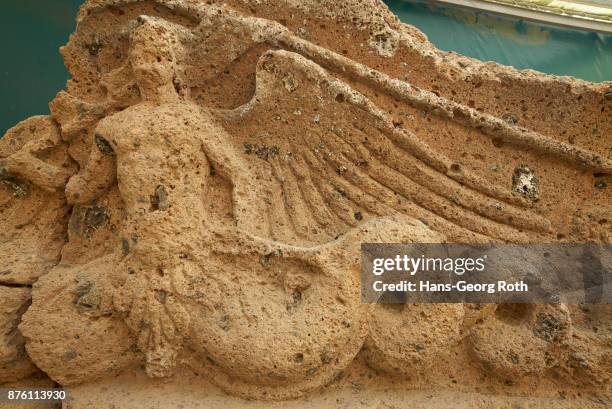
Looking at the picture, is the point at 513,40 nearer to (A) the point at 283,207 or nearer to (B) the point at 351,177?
(B) the point at 351,177

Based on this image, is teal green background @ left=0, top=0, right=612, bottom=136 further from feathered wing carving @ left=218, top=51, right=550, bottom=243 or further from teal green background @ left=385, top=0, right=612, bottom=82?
feathered wing carving @ left=218, top=51, right=550, bottom=243

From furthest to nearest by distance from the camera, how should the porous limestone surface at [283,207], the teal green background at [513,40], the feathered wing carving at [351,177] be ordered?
the teal green background at [513,40], the feathered wing carving at [351,177], the porous limestone surface at [283,207]

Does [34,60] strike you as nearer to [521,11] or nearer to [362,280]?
[362,280]

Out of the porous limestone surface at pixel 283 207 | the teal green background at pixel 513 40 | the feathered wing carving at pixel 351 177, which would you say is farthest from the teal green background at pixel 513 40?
the feathered wing carving at pixel 351 177

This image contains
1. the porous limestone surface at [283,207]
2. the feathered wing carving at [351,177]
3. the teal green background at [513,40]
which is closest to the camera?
the porous limestone surface at [283,207]

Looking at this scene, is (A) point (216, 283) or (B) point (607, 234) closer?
(A) point (216, 283)

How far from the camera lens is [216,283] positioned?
5.13 feet

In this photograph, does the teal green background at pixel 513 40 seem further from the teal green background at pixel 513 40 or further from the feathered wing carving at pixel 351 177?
the feathered wing carving at pixel 351 177

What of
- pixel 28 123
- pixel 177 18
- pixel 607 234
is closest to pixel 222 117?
pixel 177 18

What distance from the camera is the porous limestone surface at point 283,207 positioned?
A: 1.53 metres

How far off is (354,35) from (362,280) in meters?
1.03

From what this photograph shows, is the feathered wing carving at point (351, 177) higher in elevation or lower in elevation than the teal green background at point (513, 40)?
lower

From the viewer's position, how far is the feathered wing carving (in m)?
1.68

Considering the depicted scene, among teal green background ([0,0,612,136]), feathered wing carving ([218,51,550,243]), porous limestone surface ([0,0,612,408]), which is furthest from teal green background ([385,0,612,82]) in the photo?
feathered wing carving ([218,51,550,243])
